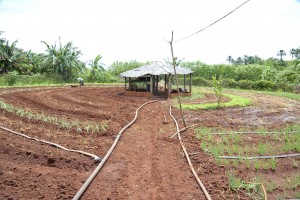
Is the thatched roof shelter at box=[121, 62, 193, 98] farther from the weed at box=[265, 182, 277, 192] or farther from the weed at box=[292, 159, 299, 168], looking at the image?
the weed at box=[265, 182, 277, 192]

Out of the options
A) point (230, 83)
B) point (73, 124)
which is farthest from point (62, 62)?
point (73, 124)

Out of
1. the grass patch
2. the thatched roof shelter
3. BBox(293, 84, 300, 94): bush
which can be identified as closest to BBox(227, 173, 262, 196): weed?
the grass patch

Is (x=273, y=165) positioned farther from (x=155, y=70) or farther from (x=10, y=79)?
(x=10, y=79)

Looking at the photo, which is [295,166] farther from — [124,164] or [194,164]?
[124,164]

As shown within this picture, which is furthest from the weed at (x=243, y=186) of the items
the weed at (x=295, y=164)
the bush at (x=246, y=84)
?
the bush at (x=246, y=84)

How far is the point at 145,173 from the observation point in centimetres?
477

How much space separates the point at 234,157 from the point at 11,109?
23.2 ft

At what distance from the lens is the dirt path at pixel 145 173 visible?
409 centimetres

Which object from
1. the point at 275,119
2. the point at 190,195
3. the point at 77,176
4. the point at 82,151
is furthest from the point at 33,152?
the point at 275,119

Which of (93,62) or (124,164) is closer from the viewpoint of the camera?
(124,164)

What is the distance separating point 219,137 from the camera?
7.11 metres

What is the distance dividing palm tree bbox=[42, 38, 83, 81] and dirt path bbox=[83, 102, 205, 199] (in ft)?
66.2

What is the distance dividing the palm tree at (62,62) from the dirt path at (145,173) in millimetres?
20184

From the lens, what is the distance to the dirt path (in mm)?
4086
